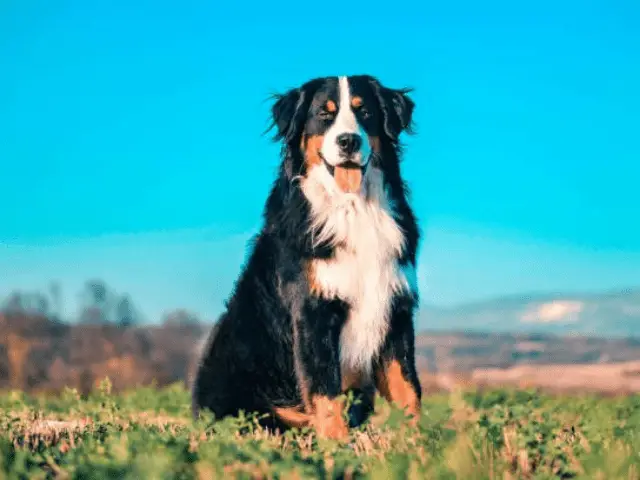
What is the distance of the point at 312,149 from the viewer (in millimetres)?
5879

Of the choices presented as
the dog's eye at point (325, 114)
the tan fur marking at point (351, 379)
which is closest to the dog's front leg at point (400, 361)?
the tan fur marking at point (351, 379)

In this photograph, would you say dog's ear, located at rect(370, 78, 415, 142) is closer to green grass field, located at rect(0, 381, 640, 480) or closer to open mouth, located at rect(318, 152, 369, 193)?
open mouth, located at rect(318, 152, 369, 193)

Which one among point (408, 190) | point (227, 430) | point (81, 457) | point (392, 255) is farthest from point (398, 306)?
point (81, 457)

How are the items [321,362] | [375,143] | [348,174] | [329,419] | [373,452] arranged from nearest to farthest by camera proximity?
1. [373,452]
2. [329,419]
3. [321,362]
4. [348,174]
5. [375,143]

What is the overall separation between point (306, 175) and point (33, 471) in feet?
9.44

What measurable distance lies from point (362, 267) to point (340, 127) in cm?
99

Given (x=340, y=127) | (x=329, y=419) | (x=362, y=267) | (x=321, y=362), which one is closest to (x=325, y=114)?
(x=340, y=127)

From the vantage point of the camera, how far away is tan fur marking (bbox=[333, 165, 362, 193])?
5.78 meters

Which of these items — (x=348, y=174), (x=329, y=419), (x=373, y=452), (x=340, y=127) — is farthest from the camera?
(x=348, y=174)

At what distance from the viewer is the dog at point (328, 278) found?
5.67 meters

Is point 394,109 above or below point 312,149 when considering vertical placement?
above

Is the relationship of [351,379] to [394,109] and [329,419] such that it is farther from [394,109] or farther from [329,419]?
[394,109]

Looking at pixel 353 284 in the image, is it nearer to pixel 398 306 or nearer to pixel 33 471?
pixel 398 306

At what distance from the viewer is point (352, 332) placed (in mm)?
5672
